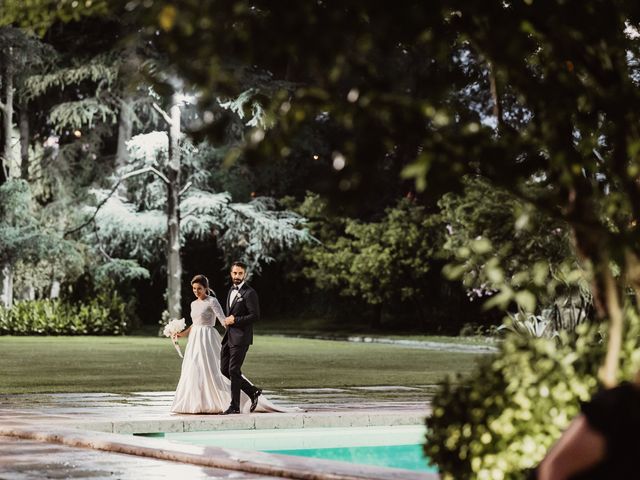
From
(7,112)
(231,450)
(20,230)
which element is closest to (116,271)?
(20,230)

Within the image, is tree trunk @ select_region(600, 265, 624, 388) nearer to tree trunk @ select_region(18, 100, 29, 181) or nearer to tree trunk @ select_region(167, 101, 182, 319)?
tree trunk @ select_region(167, 101, 182, 319)

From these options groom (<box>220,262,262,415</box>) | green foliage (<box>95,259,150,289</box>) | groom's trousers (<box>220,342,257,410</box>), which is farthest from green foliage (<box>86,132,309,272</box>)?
groom's trousers (<box>220,342,257,410</box>)

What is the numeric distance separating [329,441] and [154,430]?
191 centimetres

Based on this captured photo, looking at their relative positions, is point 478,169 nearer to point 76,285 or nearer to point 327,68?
point 327,68

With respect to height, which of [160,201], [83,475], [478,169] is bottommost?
[83,475]

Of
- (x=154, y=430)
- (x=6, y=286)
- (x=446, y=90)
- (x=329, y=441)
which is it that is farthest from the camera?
(x=6, y=286)

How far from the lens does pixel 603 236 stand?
197 inches

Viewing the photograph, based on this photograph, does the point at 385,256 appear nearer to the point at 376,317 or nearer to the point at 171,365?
the point at 376,317

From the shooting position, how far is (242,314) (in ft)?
49.8

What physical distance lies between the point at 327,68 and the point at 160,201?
44758 millimetres

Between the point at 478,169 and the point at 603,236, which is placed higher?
the point at 478,169

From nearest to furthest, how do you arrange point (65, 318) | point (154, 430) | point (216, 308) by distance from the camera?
point (154, 430), point (216, 308), point (65, 318)

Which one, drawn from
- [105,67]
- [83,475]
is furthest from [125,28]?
[83,475]

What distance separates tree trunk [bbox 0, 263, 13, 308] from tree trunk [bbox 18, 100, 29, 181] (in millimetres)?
3780
